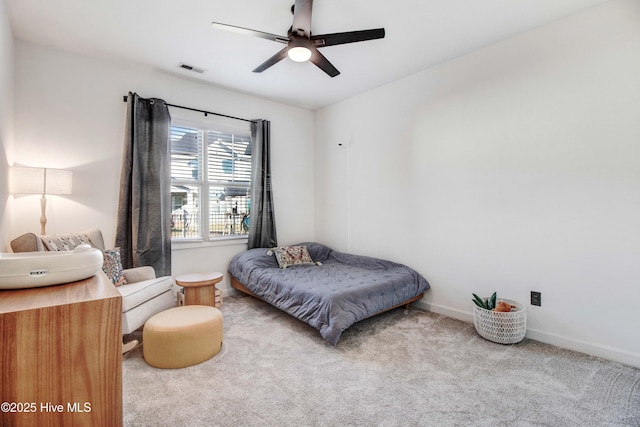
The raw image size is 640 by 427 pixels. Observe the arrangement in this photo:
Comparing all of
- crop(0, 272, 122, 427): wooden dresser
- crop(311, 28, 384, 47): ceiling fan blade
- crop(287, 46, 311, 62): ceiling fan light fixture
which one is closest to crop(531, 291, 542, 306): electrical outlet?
crop(311, 28, 384, 47): ceiling fan blade

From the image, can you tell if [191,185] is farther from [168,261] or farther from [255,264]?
[255,264]

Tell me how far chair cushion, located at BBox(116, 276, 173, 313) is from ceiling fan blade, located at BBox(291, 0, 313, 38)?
2.28 metres

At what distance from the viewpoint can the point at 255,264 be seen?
361 centimetres

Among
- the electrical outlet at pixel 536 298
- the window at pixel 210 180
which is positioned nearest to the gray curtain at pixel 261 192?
the window at pixel 210 180

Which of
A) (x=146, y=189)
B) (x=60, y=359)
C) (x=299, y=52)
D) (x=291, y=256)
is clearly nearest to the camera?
(x=60, y=359)

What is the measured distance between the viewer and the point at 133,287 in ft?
8.32

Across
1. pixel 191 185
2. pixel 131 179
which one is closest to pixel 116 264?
pixel 131 179

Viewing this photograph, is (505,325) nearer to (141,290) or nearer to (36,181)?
(141,290)

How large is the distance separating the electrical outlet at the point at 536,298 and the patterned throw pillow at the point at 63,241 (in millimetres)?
3881

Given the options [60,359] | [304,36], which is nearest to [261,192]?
[304,36]

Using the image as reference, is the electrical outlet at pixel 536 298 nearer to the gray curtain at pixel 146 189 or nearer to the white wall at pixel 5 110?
the gray curtain at pixel 146 189

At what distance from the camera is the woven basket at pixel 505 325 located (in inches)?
97.2

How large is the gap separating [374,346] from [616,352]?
1763mm

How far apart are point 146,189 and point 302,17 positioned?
238 cm
